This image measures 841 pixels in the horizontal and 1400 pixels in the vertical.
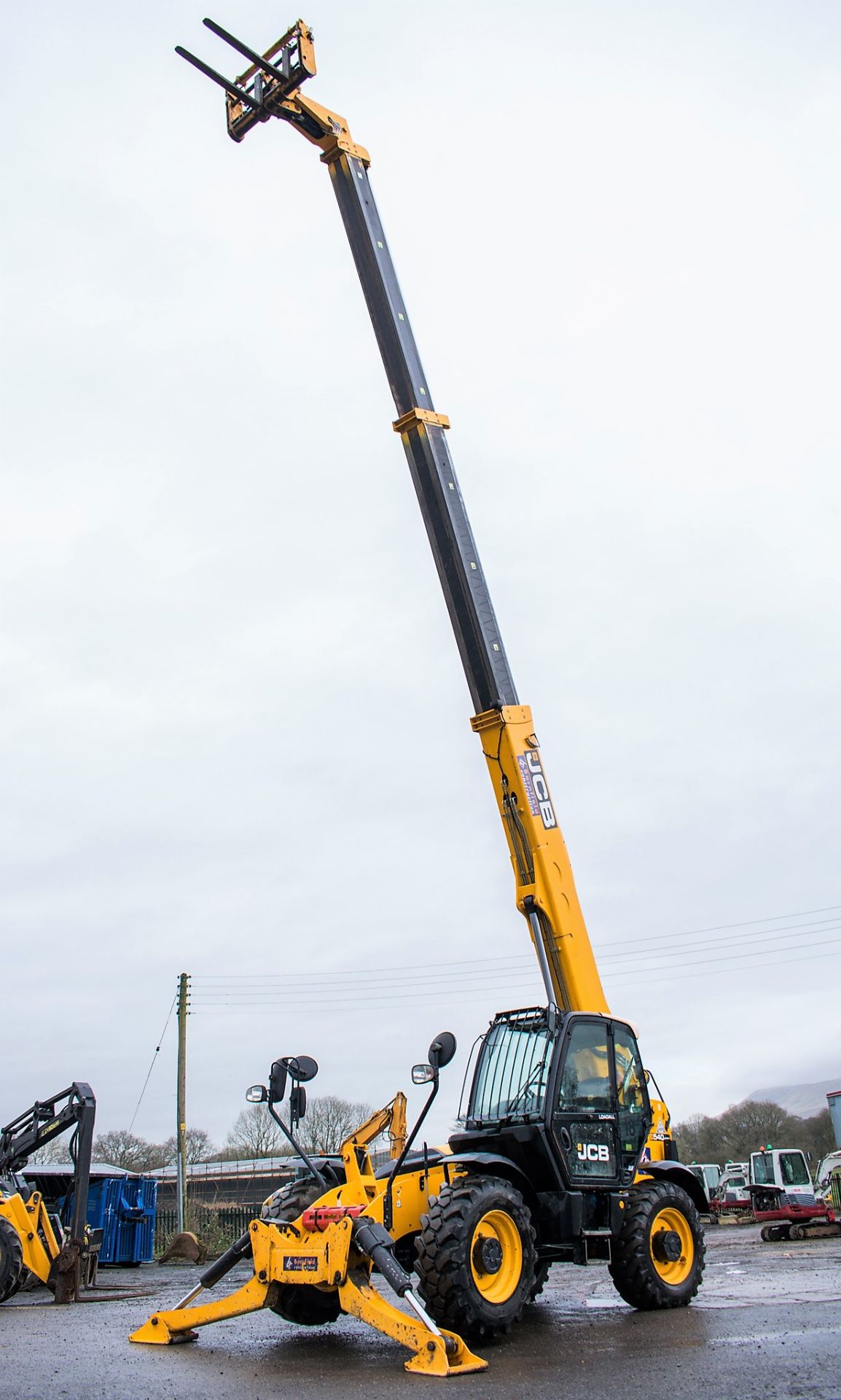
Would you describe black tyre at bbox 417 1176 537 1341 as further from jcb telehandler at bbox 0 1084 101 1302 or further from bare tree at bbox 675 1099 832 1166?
bare tree at bbox 675 1099 832 1166

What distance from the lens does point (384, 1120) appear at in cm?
1130

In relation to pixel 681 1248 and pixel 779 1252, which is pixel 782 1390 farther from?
pixel 779 1252

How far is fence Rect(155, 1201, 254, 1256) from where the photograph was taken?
28.9m

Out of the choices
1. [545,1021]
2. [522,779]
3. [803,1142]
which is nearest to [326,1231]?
[545,1021]

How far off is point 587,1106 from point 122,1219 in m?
20.2

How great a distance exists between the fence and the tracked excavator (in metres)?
19.6

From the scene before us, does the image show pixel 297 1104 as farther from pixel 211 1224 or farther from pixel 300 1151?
pixel 211 1224

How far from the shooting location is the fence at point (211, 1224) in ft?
94.7

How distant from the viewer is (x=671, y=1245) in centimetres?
1009

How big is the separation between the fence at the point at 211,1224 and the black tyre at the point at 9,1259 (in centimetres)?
1426

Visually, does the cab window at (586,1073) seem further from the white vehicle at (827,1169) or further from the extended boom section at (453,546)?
the white vehicle at (827,1169)

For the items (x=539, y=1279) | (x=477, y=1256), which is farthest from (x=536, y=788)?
(x=477, y=1256)

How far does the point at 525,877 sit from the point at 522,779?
3.23 feet

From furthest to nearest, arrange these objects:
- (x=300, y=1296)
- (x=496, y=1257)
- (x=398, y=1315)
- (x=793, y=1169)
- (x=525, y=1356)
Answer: (x=793, y=1169) < (x=300, y=1296) < (x=496, y=1257) < (x=525, y=1356) < (x=398, y=1315)
